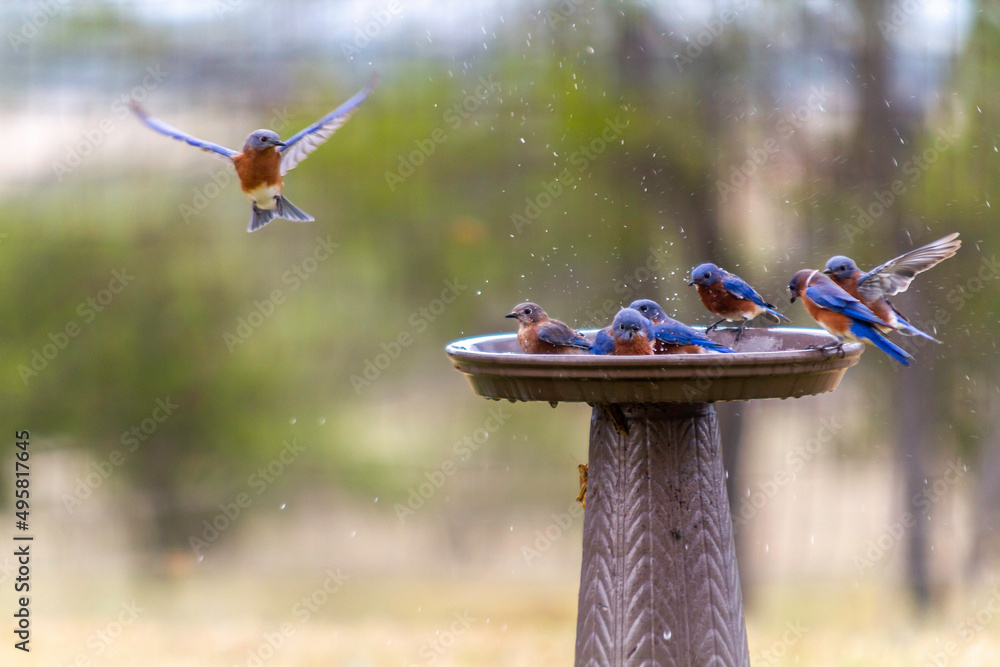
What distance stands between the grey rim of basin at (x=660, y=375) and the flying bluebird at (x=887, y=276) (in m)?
0.22

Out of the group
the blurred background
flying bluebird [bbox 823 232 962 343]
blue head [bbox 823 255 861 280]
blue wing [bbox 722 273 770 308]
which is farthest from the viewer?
the blurred background

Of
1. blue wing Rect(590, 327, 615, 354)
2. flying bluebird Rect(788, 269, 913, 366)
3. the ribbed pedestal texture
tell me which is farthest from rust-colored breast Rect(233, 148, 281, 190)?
flying bluebird Rect(788, 269, 913, 366)

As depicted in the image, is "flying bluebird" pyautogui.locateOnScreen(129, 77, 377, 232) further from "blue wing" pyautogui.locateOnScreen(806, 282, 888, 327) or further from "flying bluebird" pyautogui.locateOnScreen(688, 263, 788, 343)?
"blue wing" pyautogui.locateOnScreen(806, 282, 888, 327)

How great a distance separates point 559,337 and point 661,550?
2.37 feet

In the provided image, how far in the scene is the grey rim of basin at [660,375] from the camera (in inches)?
93.4

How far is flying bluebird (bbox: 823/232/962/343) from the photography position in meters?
2.71

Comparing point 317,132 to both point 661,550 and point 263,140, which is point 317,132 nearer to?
point 263,140

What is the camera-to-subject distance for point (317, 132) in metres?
3.19

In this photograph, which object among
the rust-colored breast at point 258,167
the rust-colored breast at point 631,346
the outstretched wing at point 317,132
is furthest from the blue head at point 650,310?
the rust-colored breast at point 258,167

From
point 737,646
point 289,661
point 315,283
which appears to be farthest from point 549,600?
point 737,646

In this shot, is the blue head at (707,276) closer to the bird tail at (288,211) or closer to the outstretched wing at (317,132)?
the outstretched wing at (317,132)

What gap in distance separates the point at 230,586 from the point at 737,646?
3.73 metres

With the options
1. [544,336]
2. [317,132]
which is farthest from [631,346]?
[317,132]

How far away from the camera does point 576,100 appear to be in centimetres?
511
